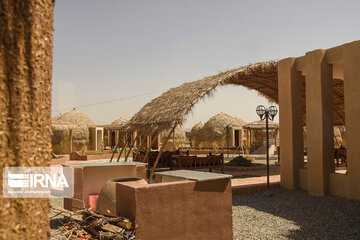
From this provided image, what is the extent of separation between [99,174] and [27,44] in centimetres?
511

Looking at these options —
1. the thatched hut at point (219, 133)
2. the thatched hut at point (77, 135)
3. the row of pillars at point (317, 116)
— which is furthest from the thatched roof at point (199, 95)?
the thatched hut at point (219, 133)

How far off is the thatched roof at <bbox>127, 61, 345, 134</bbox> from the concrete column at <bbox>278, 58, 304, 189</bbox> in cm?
209

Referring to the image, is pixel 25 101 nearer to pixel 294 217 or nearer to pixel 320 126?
pixel 294 217

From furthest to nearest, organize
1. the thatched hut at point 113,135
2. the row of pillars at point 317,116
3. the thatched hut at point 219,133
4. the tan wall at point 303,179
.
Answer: the thatched hut at point 113,135 → the thatched hut at point 219,133 → the tan wall at point 303,179 → the row of pillars at point 317,116

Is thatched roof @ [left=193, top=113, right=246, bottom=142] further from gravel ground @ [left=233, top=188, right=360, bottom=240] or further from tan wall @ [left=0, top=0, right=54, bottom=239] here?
tan wall @ [left=0, top=0, right=54, bottom=239]

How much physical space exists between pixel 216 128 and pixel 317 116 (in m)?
23.8

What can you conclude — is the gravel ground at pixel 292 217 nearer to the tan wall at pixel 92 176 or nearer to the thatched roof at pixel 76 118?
the tan wall at pixel 92 176

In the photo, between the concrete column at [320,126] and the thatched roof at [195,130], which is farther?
the thatched roof at [195,130]

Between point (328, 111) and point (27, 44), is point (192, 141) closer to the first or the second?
point (328, 111)

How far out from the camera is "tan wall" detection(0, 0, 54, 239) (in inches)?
70.2

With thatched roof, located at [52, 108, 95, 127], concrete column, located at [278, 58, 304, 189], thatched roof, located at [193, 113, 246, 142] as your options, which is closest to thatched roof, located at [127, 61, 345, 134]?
concrete column, located at [278, 58, 304, 189]

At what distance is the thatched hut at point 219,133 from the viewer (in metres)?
31.4

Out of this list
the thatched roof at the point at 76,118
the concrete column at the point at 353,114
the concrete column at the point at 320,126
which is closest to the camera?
the concrete column at the point at 353,114

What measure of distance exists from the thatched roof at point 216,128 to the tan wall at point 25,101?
97.9ft
